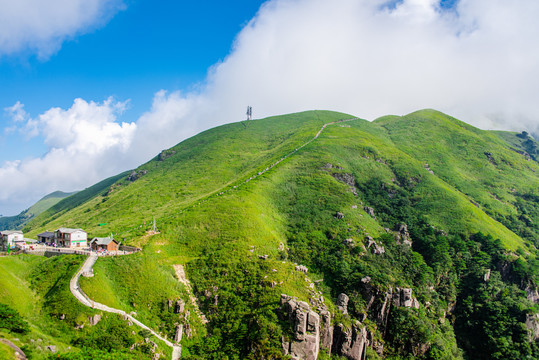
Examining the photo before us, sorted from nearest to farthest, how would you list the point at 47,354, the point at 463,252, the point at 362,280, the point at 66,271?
the point at 47,354 → the point at 66,271 → the point at 362,280 → the point at 463,252

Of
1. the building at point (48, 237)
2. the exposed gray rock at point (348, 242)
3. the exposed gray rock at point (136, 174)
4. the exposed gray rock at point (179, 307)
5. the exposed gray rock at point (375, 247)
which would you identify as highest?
the exposed gray rock at point (136, 174)

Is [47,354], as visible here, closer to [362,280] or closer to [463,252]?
[362,280]

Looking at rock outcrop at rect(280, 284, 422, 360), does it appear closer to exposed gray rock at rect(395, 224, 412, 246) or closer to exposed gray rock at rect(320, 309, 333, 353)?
exposed gray rock at rect(320, 309, 333, 353)

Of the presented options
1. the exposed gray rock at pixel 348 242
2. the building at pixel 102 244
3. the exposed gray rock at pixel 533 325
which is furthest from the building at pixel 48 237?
the exposed gray rock at pixel 533 325

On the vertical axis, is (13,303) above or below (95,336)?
above

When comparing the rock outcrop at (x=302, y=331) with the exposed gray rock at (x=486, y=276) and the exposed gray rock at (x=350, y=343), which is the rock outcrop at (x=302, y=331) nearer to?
the exposed gray rock at (x=350, y=343)

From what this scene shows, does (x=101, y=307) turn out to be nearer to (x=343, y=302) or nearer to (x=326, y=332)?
(x=326, y=332)

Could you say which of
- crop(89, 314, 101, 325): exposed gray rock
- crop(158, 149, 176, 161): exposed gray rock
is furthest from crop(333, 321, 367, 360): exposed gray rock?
crop(158, 149, 176, 161): exposed gray rock

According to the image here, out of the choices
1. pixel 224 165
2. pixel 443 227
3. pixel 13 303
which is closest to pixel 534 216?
pixel 443 227
